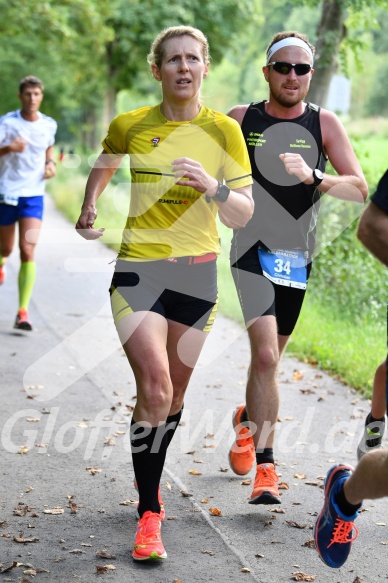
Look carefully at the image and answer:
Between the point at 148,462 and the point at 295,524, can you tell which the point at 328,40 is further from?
the point at 148,462

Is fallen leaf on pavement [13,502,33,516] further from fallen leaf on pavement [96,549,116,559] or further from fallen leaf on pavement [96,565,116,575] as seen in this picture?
fallen leaf on pavement [96,565,116,575]

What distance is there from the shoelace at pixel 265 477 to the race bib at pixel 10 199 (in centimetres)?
569

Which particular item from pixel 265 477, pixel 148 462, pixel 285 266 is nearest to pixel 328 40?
pixel 285 266

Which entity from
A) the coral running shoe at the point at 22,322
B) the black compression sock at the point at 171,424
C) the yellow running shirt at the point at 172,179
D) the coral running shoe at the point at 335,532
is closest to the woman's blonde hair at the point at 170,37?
the yellow running shirt at the point at 172,179

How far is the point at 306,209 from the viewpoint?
231 inches

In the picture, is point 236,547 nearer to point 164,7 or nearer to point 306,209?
point 306,209

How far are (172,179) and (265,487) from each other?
5.63 feet

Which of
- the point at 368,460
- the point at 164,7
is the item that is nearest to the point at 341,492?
the point at 368,460

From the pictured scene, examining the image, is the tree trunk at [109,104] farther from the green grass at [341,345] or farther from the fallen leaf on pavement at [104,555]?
the fallen leaf on pavement at [104,555]

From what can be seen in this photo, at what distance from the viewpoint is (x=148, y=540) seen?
470 cm

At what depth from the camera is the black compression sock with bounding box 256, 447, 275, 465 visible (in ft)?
18.5

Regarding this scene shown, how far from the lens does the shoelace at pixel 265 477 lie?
5496 millimetres

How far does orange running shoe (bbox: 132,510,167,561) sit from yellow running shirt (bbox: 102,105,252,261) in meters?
1.20

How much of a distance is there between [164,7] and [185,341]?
1149 inches
